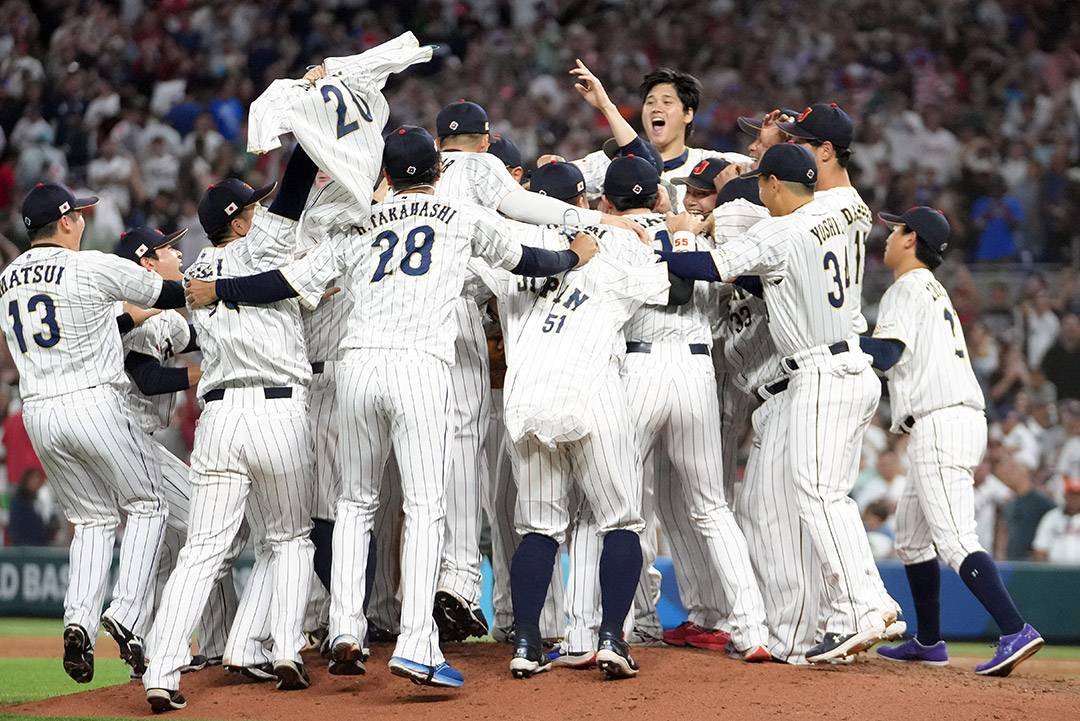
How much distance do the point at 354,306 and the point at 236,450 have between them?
746 mm

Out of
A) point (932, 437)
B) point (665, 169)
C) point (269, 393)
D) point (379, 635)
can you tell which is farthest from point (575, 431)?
point (665, 169)

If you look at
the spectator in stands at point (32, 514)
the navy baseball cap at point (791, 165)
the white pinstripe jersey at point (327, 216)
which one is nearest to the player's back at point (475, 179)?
the white pinstripe jersey at point (327, 216)

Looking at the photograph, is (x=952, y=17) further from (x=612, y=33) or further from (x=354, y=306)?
(x=354, y=306)

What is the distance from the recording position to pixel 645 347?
588cm

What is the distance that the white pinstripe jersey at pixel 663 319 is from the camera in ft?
19.3

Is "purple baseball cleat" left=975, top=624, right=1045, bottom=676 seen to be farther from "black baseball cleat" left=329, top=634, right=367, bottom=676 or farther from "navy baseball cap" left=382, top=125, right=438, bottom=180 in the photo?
"navy baseball cap" left=382, top=125, right=438, bottom=180

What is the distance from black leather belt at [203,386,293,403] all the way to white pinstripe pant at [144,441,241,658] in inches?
29.6

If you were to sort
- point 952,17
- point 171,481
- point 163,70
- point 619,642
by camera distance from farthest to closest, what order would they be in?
1. point 163,70
2. point 952,17
3. point 171,481
4. point 619,642

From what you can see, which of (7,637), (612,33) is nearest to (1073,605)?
(7,637)

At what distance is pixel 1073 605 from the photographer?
352 inches

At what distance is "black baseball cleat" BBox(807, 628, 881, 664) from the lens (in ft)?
18.1

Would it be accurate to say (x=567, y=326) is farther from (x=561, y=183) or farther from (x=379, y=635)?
(x=379, y=635)

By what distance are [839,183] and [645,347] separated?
4.08ft

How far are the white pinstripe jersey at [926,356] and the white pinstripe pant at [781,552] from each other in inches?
26.2
